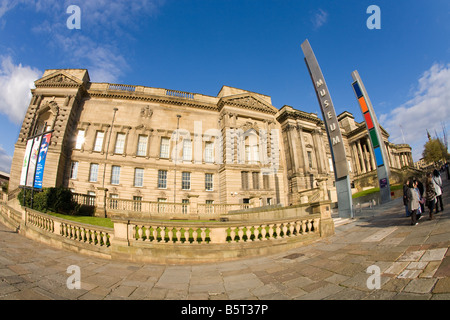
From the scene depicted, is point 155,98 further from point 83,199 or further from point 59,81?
point 83,199

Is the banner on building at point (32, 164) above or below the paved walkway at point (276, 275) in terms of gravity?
above

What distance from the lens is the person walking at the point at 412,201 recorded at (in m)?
6.50

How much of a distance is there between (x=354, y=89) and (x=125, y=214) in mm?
25062

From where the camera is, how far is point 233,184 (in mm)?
24312

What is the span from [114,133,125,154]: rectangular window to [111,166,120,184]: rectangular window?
7.22 ft

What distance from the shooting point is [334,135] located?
13.0 meters

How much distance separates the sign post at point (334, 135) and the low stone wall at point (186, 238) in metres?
4.64

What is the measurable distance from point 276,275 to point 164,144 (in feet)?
77.0

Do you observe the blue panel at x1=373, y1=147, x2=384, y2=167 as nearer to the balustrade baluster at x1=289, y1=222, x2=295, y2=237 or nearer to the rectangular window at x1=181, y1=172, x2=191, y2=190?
the balustrade baluster at x1=289, y1=222, x2=295, y2=237

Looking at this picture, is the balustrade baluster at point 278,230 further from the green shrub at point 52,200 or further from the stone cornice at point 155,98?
the stone cornice at point 155,98

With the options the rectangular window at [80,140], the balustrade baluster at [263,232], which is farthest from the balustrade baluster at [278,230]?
the rectangular window at [80,140]
